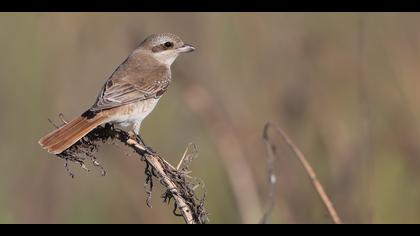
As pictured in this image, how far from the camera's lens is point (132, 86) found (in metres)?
5.59

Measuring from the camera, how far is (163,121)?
662cm

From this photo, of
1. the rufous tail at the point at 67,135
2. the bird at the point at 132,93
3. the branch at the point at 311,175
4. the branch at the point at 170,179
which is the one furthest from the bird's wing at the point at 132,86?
the branch at the point at 311,175

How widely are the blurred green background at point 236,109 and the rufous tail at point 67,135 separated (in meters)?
0.79

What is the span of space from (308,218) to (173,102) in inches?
66.5

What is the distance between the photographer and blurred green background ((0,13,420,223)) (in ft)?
18.0

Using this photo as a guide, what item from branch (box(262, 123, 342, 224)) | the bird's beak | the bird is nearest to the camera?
branch (box(262, 123, 342, 224))

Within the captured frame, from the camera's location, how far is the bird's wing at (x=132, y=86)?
5223 millimetres

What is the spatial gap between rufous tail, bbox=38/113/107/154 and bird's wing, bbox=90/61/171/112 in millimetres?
327

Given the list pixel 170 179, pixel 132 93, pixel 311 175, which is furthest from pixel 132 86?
pixel 170 179

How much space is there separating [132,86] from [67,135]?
1.49 m

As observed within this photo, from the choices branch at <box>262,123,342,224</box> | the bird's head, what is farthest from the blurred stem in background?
the bird's head

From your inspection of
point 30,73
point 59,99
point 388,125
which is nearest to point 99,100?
point 59,99

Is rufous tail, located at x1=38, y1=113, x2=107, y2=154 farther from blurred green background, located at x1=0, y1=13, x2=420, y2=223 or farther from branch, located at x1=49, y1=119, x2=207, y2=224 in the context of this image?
blurred green background, located at x1=0, y1=13, x2=420, y2=223

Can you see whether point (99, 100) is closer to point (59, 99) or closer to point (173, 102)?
point (59, 99)
